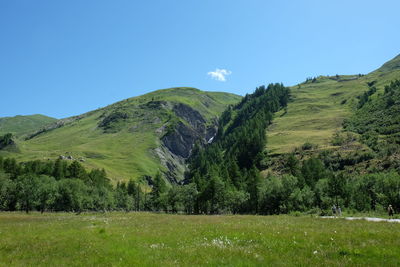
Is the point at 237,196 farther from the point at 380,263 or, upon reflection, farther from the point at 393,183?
the point at 380,263

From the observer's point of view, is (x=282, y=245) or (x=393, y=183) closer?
(x=282, y=245)

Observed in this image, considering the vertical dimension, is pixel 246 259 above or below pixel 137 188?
above

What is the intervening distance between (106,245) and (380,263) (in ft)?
43.7

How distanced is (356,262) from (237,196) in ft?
300

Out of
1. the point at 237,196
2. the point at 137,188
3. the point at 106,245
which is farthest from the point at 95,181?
the point at 106,245

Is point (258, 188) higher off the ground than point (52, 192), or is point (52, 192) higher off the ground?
point (52, 192)

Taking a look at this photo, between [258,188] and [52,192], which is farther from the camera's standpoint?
[52,192]

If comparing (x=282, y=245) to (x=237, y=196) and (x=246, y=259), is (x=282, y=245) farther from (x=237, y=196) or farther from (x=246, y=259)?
(x=237, y=196)

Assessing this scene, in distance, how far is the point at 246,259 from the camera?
471 inches

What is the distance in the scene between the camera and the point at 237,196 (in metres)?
101

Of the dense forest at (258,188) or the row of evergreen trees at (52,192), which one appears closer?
the dense forest at (258,188)

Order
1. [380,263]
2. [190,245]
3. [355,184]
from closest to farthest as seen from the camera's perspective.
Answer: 1. [380,263]
2. [190,245]
3. [355,184]

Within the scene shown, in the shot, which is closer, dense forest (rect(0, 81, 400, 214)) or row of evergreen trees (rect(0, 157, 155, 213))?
dense forest (rect(0, 81, 400, 214))

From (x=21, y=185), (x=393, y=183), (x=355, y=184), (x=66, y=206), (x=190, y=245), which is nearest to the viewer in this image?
(x=190, y=245)
